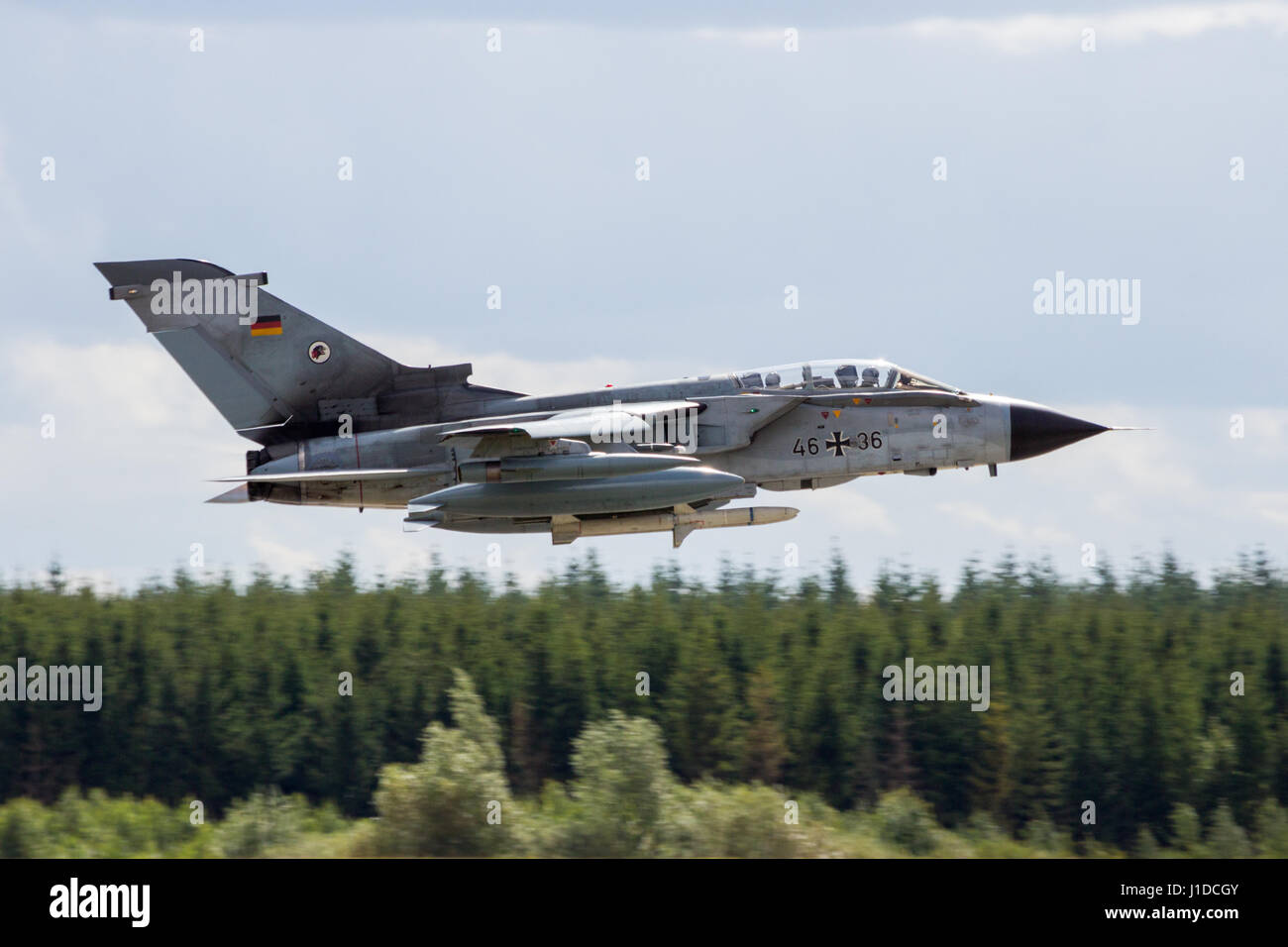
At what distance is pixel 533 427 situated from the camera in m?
17.6

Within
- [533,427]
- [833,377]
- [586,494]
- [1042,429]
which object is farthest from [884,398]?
[533,427]

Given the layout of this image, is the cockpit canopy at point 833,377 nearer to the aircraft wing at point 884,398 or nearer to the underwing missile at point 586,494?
the aircraft wing at point 884,398

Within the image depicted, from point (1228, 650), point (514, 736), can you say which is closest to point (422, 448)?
point (514, 736)

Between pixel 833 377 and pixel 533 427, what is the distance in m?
4.12

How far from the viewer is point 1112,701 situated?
3853cm

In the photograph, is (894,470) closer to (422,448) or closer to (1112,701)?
(422,448)

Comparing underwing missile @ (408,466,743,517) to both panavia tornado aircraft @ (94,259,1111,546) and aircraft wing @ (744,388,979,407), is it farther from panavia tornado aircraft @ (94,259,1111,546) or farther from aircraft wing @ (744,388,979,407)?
aircraft wing @ (744,388,979,407)

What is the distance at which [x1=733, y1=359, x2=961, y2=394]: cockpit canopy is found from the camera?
19.2 metres

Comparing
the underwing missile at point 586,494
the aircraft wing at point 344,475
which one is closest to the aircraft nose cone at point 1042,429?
the underwing missile at point 586,494

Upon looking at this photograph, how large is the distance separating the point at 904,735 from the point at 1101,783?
4956mm

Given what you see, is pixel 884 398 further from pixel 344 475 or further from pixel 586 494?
pixel 344 475

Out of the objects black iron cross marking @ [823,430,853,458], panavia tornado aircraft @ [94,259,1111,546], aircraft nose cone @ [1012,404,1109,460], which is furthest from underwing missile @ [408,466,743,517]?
aircraft nose cone @ [1012,404,1109,460]

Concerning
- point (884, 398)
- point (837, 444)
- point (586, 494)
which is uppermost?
point (884, 398)
